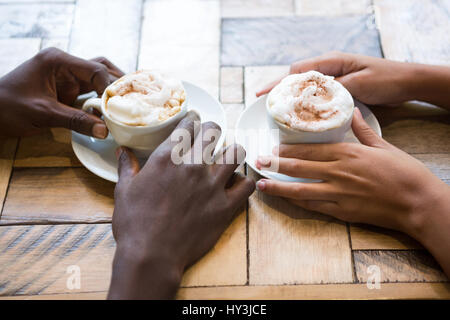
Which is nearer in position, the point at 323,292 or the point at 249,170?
the point at 323,292

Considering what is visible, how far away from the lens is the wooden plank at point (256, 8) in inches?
50.3

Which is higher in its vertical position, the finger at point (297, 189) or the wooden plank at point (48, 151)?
the finger at point (297, 189)

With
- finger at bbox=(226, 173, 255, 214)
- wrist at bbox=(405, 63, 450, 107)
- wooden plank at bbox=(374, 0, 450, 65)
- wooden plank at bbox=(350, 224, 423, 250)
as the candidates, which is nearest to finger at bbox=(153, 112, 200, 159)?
finger at bbox=(226, 173, 255, 214)

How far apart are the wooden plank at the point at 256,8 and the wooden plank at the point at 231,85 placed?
0.25m

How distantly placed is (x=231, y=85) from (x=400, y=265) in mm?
622

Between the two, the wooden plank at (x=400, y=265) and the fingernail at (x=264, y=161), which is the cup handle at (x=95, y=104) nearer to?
the fingernail at (x=264, y=161)

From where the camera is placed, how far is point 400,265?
78cm

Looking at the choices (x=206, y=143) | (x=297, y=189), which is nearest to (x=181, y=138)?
(x=206, y=143)

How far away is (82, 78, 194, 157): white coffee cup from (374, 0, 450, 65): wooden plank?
69 cm

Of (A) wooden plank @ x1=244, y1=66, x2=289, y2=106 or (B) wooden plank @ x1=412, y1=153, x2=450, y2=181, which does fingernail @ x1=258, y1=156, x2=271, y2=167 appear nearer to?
(A) wooden plank @ x1=244, y1=66, x2=289, y2=106

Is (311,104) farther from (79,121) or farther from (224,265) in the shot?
(79,121)

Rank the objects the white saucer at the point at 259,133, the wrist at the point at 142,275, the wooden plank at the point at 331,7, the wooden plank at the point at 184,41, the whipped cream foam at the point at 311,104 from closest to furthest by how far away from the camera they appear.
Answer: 1. the wrist at the point at 142,275
2. the whipped cream foam at the point at 311,104
3. the white saucer at the point at 259,133
4. the wooden plank at the point at 184,41
5. the wooden plank at the point at 331,7

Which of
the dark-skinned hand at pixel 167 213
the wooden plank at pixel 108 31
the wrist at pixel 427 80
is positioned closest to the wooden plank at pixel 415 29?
the wrist at pixel 427 80

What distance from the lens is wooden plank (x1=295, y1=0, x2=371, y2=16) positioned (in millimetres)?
1267
